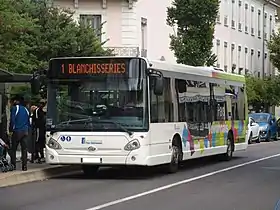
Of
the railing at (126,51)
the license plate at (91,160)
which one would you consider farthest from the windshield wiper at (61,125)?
the railing at (126,51)

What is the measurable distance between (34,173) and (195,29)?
57.0ft

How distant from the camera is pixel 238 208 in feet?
42.1

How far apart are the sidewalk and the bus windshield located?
115cm

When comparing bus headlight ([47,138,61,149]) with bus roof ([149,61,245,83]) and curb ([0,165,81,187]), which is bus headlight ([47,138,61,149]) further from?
bus roof ([149,61,245,83])

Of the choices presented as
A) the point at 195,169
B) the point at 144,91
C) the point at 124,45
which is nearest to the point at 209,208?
the point at 144,91

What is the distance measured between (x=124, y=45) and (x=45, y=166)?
1954cm

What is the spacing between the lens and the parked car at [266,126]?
4041 cm

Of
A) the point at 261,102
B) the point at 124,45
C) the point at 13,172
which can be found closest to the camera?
the point at 13,172

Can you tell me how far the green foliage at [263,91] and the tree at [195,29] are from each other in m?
19.9

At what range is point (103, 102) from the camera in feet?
58.3

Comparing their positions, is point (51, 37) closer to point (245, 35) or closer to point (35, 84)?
point (35, 84)

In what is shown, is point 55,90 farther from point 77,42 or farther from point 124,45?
point 124,45

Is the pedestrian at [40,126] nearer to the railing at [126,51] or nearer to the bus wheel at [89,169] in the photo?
the bus wheel at [89,169]

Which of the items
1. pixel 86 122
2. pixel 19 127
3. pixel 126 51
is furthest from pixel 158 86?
pixel 126 51
